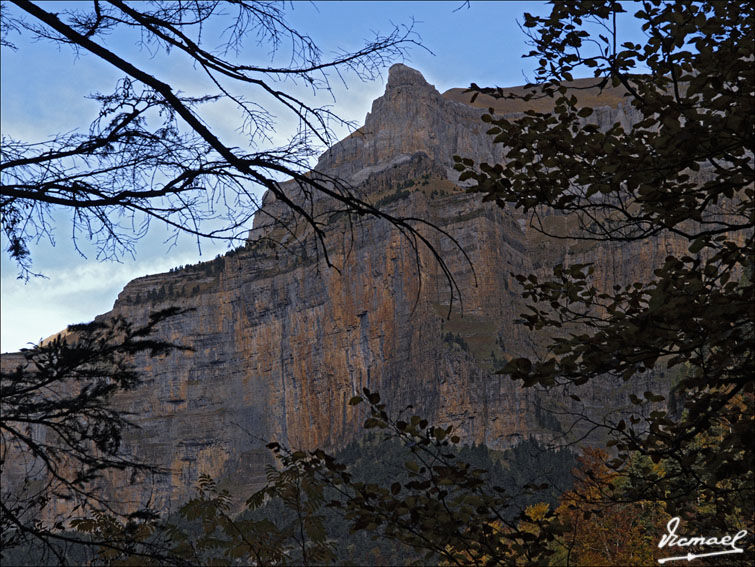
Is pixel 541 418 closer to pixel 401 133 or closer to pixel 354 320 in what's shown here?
pixel 354 320

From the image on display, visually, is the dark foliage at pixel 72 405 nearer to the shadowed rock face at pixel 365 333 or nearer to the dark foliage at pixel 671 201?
the dark foliage at pixel 671 201

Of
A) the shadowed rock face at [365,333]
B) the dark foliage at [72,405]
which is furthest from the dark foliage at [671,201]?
the shadowed rock face at [365,333]

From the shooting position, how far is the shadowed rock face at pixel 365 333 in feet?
468

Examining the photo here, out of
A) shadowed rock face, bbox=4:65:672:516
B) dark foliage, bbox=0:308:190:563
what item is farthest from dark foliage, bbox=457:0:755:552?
shadowed rock face, bbox=4:65:672:516

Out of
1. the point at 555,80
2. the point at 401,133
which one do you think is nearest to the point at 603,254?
the point at 401,133

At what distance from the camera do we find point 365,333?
155 meters

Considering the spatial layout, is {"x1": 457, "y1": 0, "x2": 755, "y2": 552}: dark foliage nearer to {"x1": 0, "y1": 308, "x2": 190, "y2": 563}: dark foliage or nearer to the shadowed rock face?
{"x1": 0, "y1": 308, "x2": 190, "y2": 563}: dark foliage

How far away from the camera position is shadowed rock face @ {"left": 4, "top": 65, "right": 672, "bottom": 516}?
14250 centimetres

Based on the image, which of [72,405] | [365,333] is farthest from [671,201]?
[365,333]

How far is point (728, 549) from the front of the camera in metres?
6.84

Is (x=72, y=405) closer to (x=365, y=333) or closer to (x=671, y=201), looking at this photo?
(x=671, y=201)

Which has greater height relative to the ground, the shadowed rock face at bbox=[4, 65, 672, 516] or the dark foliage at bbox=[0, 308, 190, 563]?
the shadowed rock face at bbox=[4, 65, 672, 516]

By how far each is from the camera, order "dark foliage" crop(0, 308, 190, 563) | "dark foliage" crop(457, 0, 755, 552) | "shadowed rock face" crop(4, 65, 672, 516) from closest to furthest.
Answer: "dark foliage" crop(457, 0, 755, 552), "dark foliage" crop(0, 308, 190, 563), "shadowed rock face" crop(4, 65, 672, 516)

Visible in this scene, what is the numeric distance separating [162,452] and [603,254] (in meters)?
96.1
